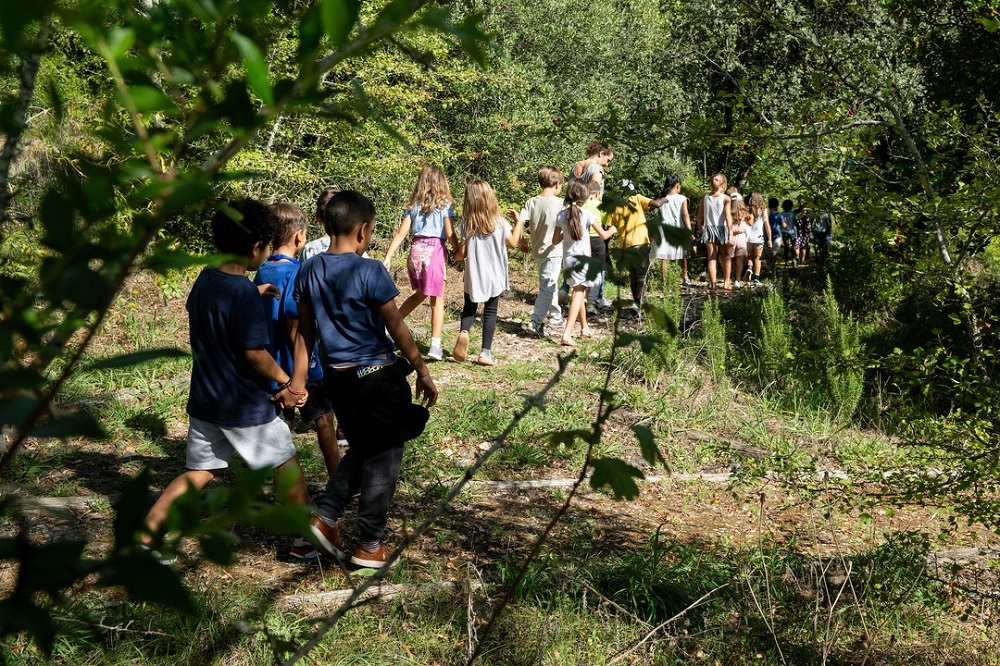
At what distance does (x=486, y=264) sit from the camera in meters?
7.41

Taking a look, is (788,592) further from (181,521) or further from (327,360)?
(181,521)

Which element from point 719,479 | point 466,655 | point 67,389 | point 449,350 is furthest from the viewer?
point 449,350

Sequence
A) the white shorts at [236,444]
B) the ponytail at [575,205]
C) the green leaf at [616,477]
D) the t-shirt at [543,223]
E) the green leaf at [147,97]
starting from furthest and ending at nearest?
the t-shirt at [543,223], the ponytail at [575,205], the white shorts at [236,444], the green leaf at [616,477], the green leaf at [147,97]

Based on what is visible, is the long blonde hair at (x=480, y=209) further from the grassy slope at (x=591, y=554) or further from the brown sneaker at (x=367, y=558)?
the brown sneaker at (x=367, y=558)

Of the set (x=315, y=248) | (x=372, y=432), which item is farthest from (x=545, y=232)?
(x=372, y=432)

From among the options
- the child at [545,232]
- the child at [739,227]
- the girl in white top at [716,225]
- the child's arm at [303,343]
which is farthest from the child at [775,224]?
the child's arm at [303,343]

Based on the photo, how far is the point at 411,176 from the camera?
39.7 ft

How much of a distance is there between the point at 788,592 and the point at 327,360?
232cm

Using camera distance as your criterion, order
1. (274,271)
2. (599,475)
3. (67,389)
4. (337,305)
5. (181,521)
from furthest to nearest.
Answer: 1. (67,389)
2. (274,271)
3. (337,305)
4. (599,475)
5. (181,521)

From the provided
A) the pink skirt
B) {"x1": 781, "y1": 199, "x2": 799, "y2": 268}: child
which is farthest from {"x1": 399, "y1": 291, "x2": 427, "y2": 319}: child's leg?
{"x1": 781, "y1": 199, "x2": 799, "y2": 268}: child

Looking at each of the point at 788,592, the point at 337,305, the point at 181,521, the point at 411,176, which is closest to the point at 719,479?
the point at 788,592

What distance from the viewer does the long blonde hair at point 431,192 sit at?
23.1ft

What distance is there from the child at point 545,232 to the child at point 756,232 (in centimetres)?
507

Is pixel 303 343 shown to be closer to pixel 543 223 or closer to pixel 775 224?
pixel 543 223
